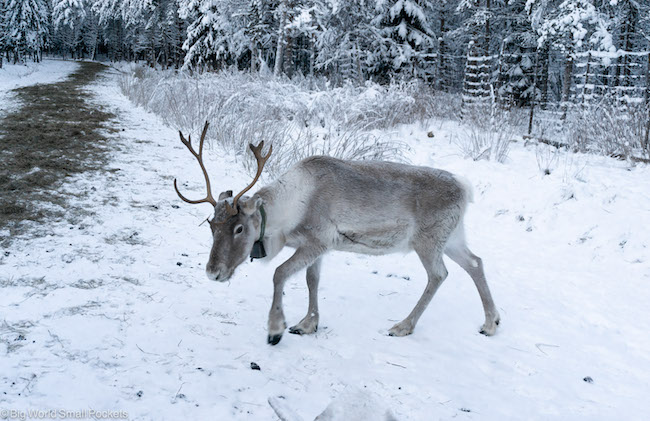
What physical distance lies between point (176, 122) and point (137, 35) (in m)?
70.3

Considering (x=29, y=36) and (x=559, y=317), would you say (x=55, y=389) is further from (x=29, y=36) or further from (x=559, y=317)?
(x=29, y=36)

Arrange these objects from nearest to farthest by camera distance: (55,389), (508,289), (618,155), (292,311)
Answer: (55,389) < (292,311) < (508,289) < (618,155)

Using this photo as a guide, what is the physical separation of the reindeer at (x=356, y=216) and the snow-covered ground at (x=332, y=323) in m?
0.40

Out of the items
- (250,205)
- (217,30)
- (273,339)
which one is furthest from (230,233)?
(217,30)

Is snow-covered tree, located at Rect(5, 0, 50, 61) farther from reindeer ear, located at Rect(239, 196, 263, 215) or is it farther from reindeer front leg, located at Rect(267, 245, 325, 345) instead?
reindeer front leg, located at Rect(267, 245, 325, 345)

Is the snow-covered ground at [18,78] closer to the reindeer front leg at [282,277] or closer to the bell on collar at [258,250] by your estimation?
the bell on collar at [258,250]

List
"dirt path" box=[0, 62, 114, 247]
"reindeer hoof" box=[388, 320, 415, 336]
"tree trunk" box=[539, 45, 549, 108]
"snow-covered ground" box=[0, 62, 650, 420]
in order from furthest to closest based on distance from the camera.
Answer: "tree trunk" box=[539, 45, 549, 108] < "dirt path" box=[0, 62, 114, 247] < "reindeer hoof" box=[388, 320, 415, 336] < "snow-covered ground" box=[0, 62, 650, 420]

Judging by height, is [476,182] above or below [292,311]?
above

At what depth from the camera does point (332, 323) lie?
3721mm

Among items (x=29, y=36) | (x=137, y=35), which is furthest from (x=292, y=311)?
(x=137, y=35)

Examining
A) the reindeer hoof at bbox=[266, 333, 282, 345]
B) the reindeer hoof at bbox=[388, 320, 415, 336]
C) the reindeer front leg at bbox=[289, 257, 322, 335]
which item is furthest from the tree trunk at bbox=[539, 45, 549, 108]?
the reindeer hoof at bbox=[266, 333, 282, 345]

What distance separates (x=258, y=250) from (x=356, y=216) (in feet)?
2.68

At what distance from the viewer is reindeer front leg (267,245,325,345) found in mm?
3297

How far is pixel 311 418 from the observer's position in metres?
2.48
